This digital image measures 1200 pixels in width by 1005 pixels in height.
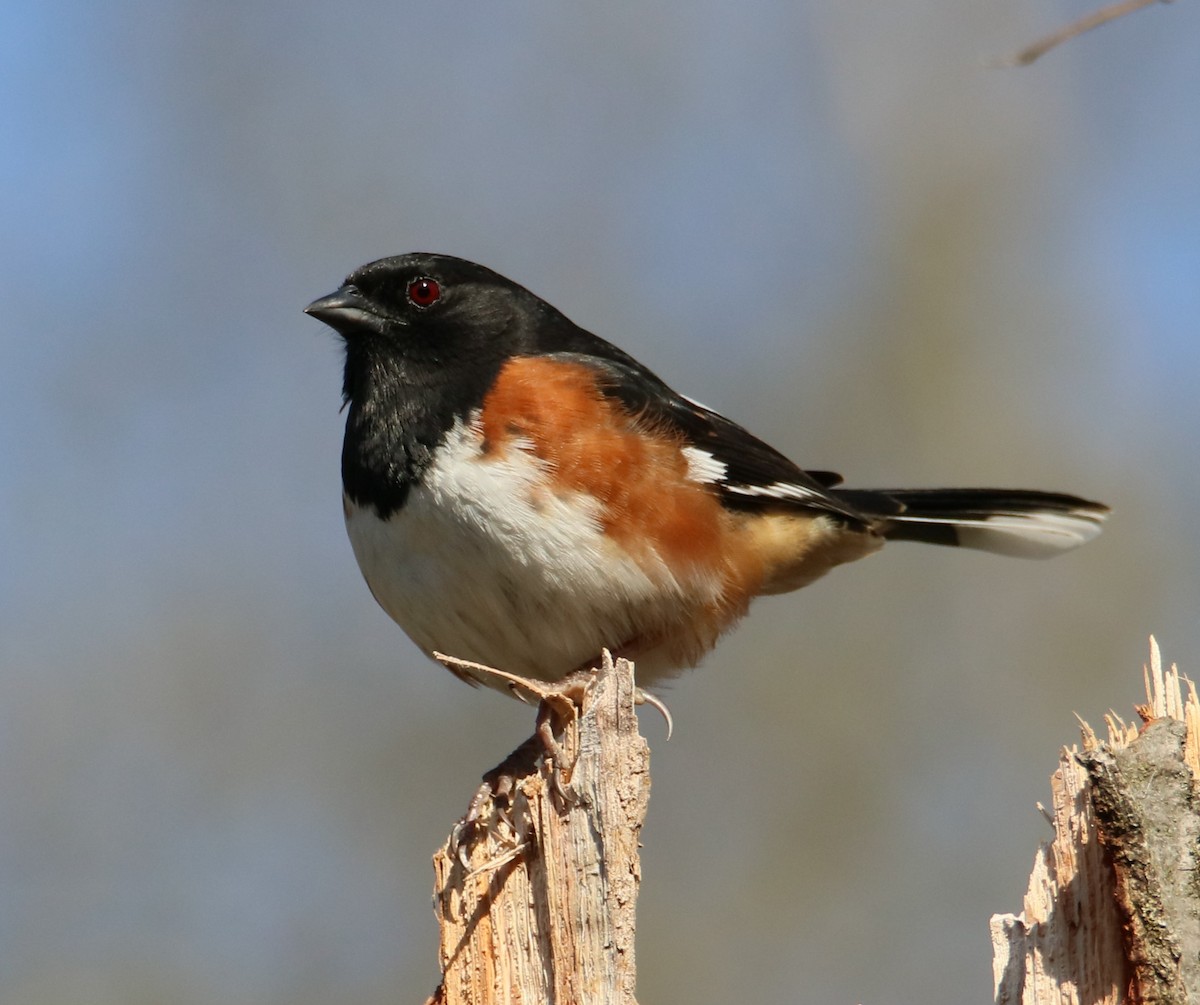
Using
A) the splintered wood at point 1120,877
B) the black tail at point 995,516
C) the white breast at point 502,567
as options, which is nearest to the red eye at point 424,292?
the white breast at point 502,567

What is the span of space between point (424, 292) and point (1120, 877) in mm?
2106

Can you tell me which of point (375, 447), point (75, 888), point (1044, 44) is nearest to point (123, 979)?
point (75, 888)

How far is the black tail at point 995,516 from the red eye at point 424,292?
1.18m

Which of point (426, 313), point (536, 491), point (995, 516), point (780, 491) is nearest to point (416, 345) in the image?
point (426, 313)

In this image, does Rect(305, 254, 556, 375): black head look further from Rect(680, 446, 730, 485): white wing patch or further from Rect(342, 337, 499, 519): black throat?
Rect(680, 446, 730, 485): white wing patch

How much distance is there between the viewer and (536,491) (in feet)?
9.52

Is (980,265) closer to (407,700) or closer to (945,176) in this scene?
(945,176)

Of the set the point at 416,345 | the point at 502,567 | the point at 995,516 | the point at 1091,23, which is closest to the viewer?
the point at 1091,23

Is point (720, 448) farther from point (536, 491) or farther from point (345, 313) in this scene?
point (345, 313)

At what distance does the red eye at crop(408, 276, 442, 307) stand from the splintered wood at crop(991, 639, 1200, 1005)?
74.1 inches

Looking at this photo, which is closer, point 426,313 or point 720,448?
point 426,313

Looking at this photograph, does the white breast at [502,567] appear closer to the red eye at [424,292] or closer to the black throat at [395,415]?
the black throat at [395,415]

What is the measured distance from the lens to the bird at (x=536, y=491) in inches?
115

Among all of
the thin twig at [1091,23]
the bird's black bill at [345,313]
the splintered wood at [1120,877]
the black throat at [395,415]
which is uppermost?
the bird's black bill at [345,313]
